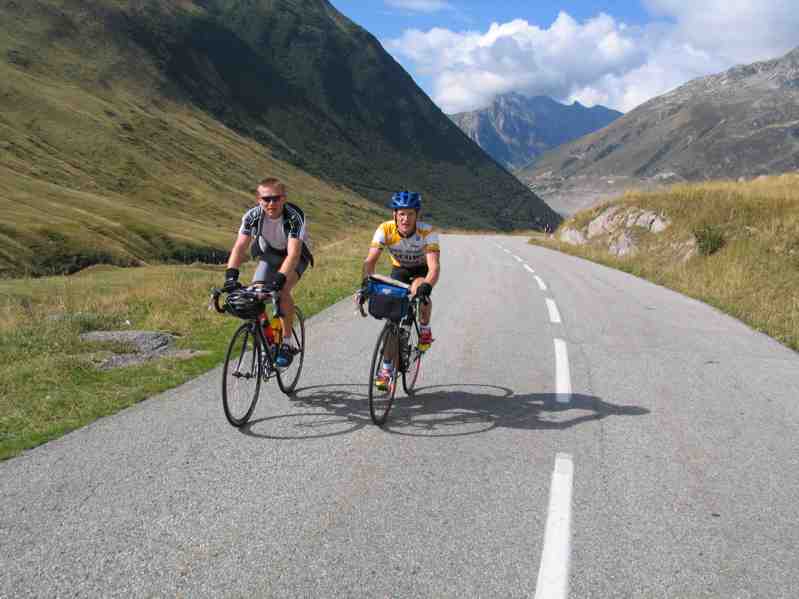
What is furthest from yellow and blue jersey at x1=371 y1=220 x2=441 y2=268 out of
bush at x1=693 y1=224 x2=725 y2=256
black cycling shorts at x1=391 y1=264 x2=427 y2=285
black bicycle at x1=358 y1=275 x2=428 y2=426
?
bush at x1=693 y1=224 x2=725 y2=256

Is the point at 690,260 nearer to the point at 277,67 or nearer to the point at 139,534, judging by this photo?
the point at 139,534

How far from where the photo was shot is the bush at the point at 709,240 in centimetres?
1905

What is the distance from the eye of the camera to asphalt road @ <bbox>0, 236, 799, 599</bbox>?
3473 mm

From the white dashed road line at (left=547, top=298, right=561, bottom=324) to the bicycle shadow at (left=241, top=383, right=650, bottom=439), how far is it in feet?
15.0

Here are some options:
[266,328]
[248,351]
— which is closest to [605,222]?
[266,328]

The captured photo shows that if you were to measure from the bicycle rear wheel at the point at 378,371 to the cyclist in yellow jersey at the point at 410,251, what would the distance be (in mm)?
78

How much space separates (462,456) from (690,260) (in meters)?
16.9

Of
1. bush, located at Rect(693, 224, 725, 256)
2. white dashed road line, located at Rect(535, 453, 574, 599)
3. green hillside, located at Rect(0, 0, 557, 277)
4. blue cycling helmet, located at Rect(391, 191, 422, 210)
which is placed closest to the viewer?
white dashed road line, located at Rect(535, 453, 574, 599)

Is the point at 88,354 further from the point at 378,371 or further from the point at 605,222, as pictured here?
the point at 605,222

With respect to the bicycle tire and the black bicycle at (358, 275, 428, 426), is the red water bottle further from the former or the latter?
the black bicycle at (358, 275, 428, 426)

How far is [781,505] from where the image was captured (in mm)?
4426

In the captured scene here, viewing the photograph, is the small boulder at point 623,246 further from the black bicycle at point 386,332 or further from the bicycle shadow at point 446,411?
the black bicycle at point 386,332

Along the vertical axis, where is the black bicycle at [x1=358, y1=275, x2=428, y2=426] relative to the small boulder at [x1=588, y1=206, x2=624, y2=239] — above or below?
below

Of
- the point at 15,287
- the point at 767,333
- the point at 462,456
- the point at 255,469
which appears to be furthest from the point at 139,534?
the point at 15,287
